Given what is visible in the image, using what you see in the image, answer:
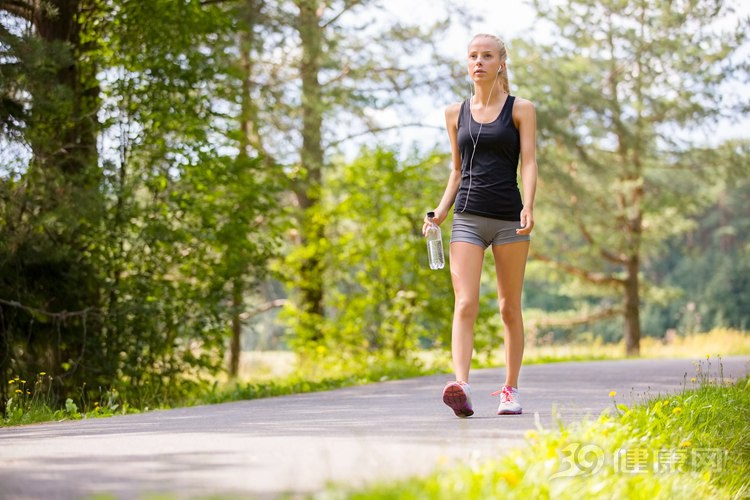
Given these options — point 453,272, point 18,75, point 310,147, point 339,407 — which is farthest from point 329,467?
point 310,147

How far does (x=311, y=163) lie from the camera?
16641 mm

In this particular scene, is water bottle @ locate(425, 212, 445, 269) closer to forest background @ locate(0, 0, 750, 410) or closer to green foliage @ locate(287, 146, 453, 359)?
forest background @ locate(0, 0, 750, 410)

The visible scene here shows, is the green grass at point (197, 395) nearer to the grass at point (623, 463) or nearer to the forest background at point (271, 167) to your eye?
the forest background at point (271, 167)

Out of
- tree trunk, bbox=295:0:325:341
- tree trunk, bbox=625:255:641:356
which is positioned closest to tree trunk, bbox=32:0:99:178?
tree trunk, bbox=295:0:325:341

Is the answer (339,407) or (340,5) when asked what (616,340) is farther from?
(339,407)

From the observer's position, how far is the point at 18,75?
8477mm

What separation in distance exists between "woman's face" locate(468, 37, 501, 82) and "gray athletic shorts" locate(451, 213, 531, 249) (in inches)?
34.1

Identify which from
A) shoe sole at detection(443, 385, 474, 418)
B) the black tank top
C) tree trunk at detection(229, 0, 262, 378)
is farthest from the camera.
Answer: tree trunk at detection(229, 0, 262, 378)

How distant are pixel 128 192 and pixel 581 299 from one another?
138ft

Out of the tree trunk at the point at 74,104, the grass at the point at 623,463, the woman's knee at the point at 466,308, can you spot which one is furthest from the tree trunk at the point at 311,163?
the grass at the point at 623,463

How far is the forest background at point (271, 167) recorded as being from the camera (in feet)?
31.9

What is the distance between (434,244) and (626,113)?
17.8 m

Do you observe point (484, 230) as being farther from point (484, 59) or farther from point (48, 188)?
point (48, 188)

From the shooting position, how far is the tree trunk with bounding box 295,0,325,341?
1491 cm
